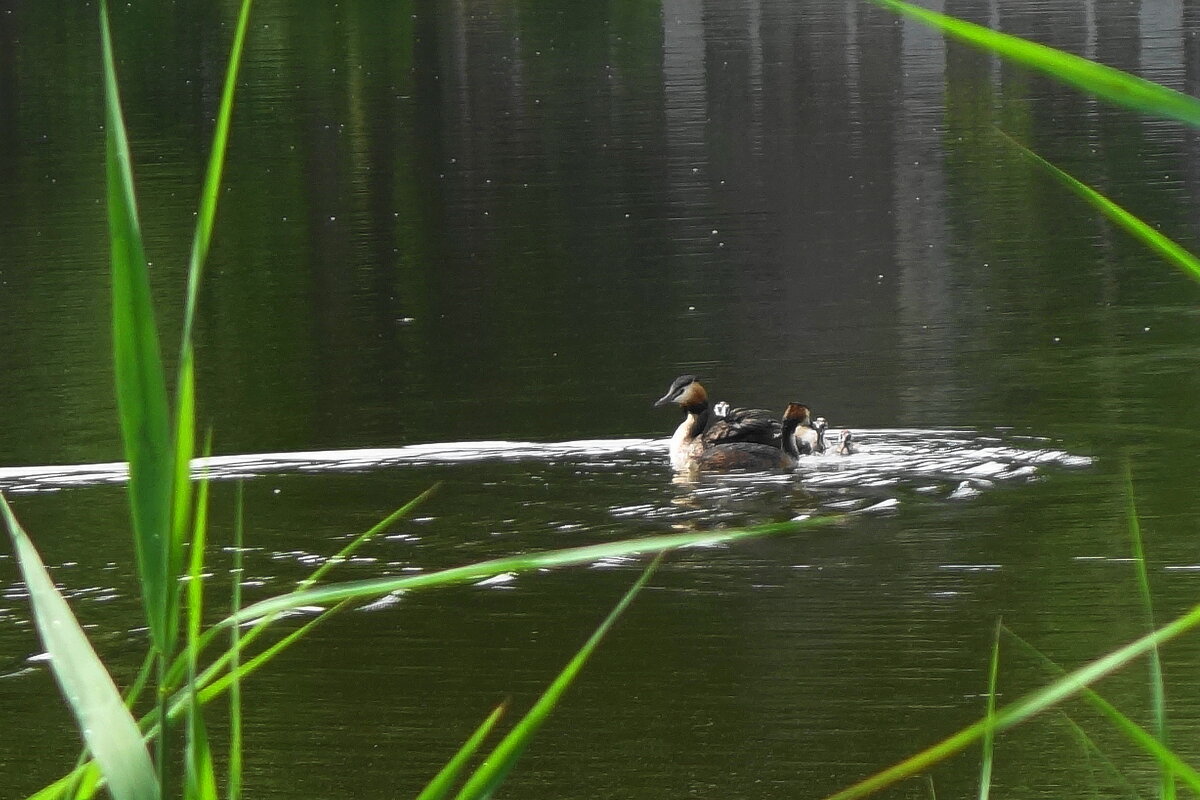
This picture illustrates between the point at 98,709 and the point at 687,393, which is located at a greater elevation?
the point at 98,709

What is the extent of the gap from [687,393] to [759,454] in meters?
0.67

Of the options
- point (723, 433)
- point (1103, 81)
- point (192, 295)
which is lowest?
point (723, 433)

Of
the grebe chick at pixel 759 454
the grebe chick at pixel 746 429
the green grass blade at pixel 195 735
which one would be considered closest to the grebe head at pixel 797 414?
the grebe chick at pixel 759 454

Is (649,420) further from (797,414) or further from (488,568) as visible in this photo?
(488,568)

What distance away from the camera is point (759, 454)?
819 cm

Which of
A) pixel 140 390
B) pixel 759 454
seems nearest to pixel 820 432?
pixel 759 454

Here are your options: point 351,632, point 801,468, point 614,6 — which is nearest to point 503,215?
point 801,468

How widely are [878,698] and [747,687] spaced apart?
417 mm

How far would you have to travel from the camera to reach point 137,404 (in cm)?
170

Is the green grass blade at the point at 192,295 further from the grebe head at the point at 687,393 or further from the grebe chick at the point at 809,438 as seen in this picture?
the grebe head at the point at 687,393

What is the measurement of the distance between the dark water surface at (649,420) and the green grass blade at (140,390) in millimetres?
1047

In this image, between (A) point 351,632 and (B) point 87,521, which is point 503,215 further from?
(A) point 351,632

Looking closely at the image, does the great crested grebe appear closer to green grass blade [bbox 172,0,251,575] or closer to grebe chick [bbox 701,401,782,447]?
grebe chick [bbox 701,401,782,447]

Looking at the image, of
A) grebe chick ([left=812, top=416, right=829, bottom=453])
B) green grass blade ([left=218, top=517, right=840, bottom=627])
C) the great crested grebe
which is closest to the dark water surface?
grebe chick ([left=812, top=416, right=829, bottom=453])
